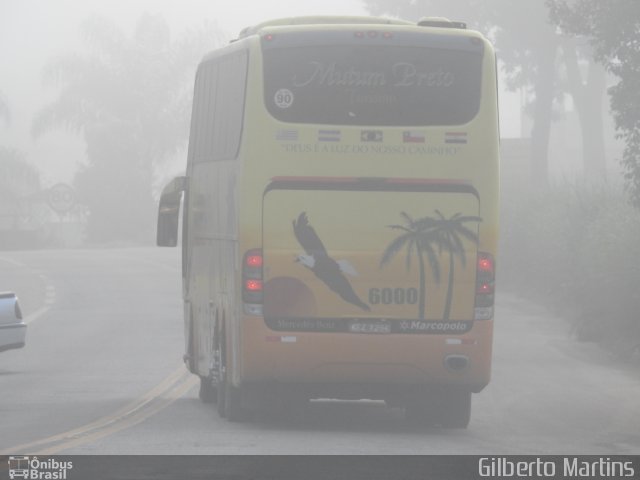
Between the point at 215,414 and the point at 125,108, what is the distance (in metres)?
80.9

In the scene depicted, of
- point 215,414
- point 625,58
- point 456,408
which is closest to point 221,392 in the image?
point 215,414

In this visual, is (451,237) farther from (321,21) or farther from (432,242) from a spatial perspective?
(321,21)

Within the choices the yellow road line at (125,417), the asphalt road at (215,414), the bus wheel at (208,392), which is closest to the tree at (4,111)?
the asphalt road at (215,414)

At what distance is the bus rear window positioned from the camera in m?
15.3

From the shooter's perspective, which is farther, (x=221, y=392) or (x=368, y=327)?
(x=221, y=392)

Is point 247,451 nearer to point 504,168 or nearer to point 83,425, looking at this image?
point 83,425

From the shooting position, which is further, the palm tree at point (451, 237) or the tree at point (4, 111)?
the tree at point (4, 111)

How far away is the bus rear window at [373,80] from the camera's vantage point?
50.3 ft

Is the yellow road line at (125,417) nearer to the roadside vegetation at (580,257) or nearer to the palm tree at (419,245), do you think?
the palm tree at (419,245)

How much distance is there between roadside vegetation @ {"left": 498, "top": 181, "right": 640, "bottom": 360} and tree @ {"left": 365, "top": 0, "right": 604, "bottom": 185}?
5.60 meters

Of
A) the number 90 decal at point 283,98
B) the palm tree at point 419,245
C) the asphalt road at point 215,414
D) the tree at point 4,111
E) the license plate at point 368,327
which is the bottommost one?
the asphalt road at point 215,414

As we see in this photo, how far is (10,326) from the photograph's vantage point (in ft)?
68.2
